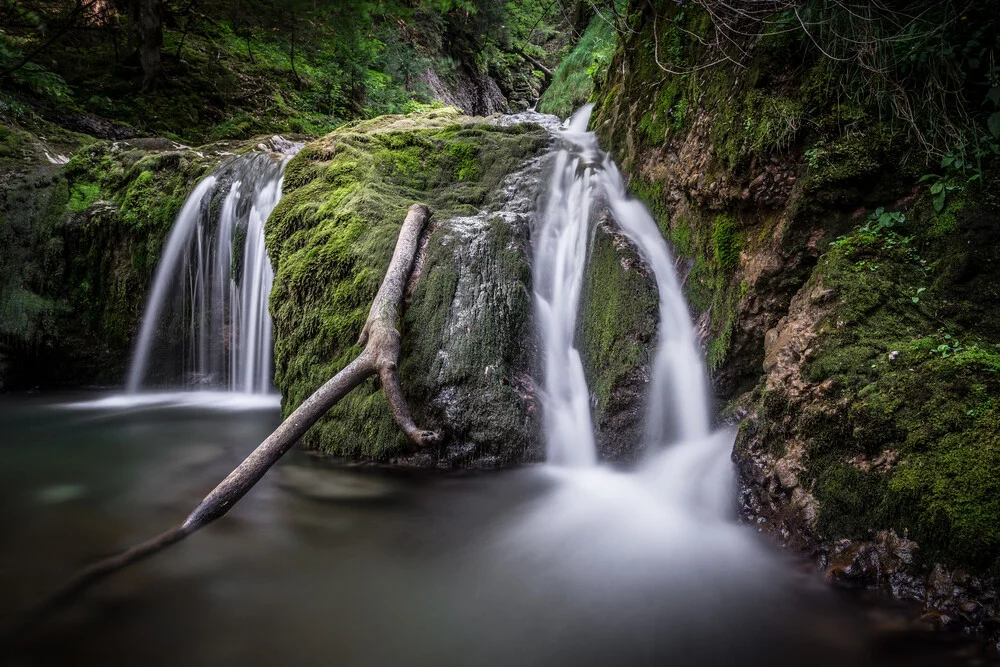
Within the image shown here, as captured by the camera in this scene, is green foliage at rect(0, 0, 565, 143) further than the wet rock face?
No

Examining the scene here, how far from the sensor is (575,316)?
4383 mm

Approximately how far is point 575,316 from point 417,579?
8.43ft

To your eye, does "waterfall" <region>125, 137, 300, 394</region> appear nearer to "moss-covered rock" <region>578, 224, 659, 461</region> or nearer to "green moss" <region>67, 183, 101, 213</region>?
"green moss" <region>67, 183, 101, 213</region>

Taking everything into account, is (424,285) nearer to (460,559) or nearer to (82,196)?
(460,559)

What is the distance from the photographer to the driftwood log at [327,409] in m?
2.42

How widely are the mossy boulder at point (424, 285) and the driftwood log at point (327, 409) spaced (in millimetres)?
195

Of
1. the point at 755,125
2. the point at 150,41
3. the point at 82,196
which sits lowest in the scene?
the point at 755,125

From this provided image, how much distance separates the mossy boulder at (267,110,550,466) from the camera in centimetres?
382

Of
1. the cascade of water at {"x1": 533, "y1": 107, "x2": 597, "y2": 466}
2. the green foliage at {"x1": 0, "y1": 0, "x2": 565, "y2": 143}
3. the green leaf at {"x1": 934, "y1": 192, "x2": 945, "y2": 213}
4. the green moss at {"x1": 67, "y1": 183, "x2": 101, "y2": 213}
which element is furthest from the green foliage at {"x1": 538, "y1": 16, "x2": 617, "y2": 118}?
the green moss at {"x1": 67, "y1": 183, "x2": 101, "y2": 213}

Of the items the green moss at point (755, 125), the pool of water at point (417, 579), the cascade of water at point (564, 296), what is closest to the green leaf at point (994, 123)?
the green moss at point (755, 125)

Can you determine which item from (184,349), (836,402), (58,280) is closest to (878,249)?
(836,402)

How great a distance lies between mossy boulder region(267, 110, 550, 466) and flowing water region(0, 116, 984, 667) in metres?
0.27

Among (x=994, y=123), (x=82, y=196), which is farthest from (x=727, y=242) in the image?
(x=82, y=196)

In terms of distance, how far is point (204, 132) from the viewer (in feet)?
32.1
